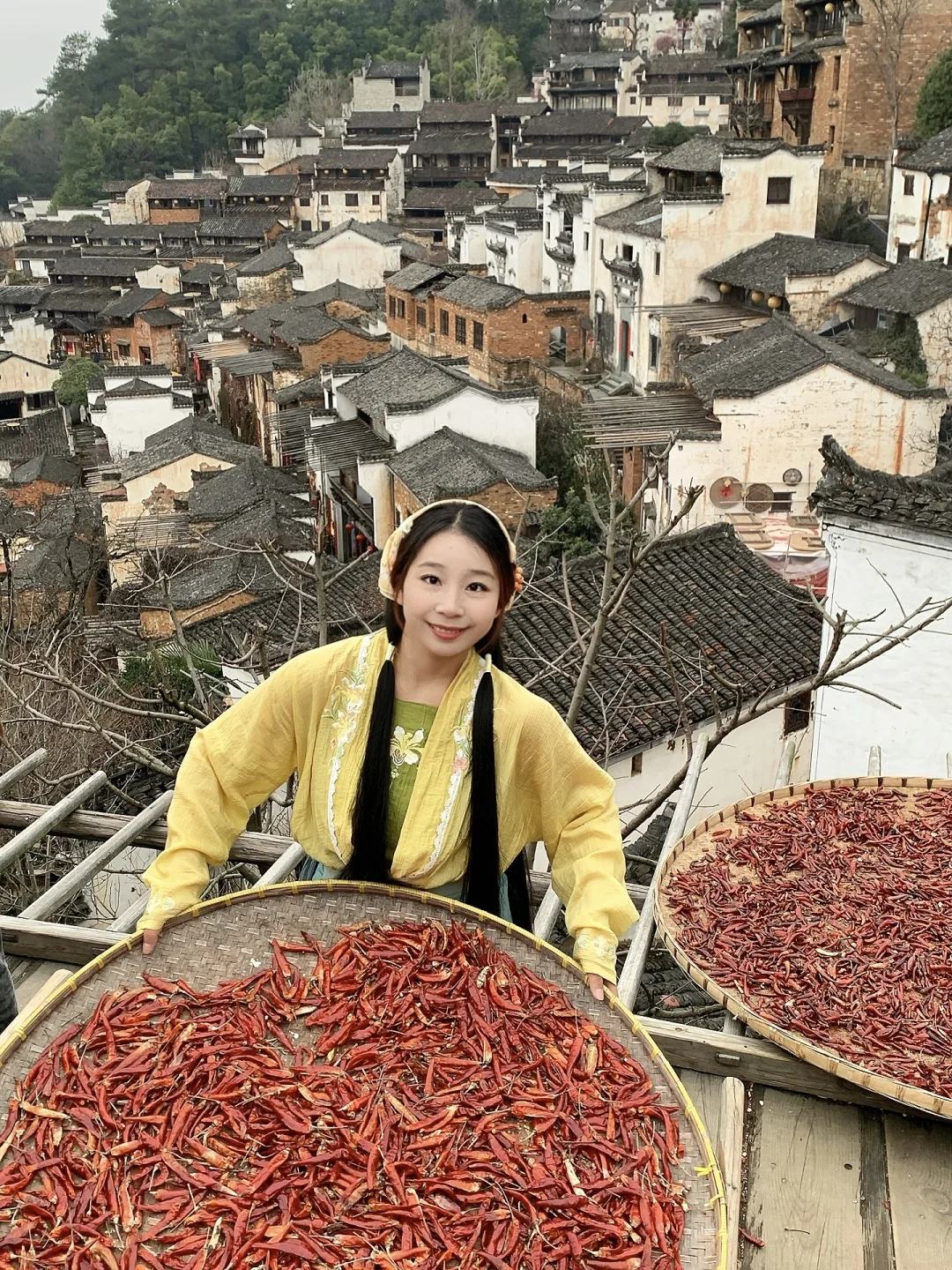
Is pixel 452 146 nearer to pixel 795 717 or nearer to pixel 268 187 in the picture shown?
pixel 268 187

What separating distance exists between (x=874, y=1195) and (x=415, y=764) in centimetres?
146

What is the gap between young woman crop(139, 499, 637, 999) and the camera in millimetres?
2686

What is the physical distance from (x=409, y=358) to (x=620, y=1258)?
23.0 metres

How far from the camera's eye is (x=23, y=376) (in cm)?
3775

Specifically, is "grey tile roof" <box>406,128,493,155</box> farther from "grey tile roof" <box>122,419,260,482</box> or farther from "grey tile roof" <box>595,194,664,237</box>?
"grey tile roof" <box>122,419,260,482</box>

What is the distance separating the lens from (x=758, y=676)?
34.2 ft

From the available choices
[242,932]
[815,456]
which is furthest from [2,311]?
[242,932]

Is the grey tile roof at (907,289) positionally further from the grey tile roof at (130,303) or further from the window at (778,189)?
the grey tile roof at (130,303)

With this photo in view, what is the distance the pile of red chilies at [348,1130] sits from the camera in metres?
2.06

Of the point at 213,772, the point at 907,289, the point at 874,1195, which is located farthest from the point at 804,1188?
the point at 907,289

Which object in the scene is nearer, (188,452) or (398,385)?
(398,385)

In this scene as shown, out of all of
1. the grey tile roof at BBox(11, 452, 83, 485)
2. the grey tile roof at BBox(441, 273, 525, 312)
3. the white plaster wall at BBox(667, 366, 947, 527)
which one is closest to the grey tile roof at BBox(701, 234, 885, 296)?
the grey tile roof at BBox(441, 273, 525, 312)

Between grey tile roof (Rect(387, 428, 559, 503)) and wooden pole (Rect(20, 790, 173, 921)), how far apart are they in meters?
13.8

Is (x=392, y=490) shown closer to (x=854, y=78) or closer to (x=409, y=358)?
(x=409, y=358)
